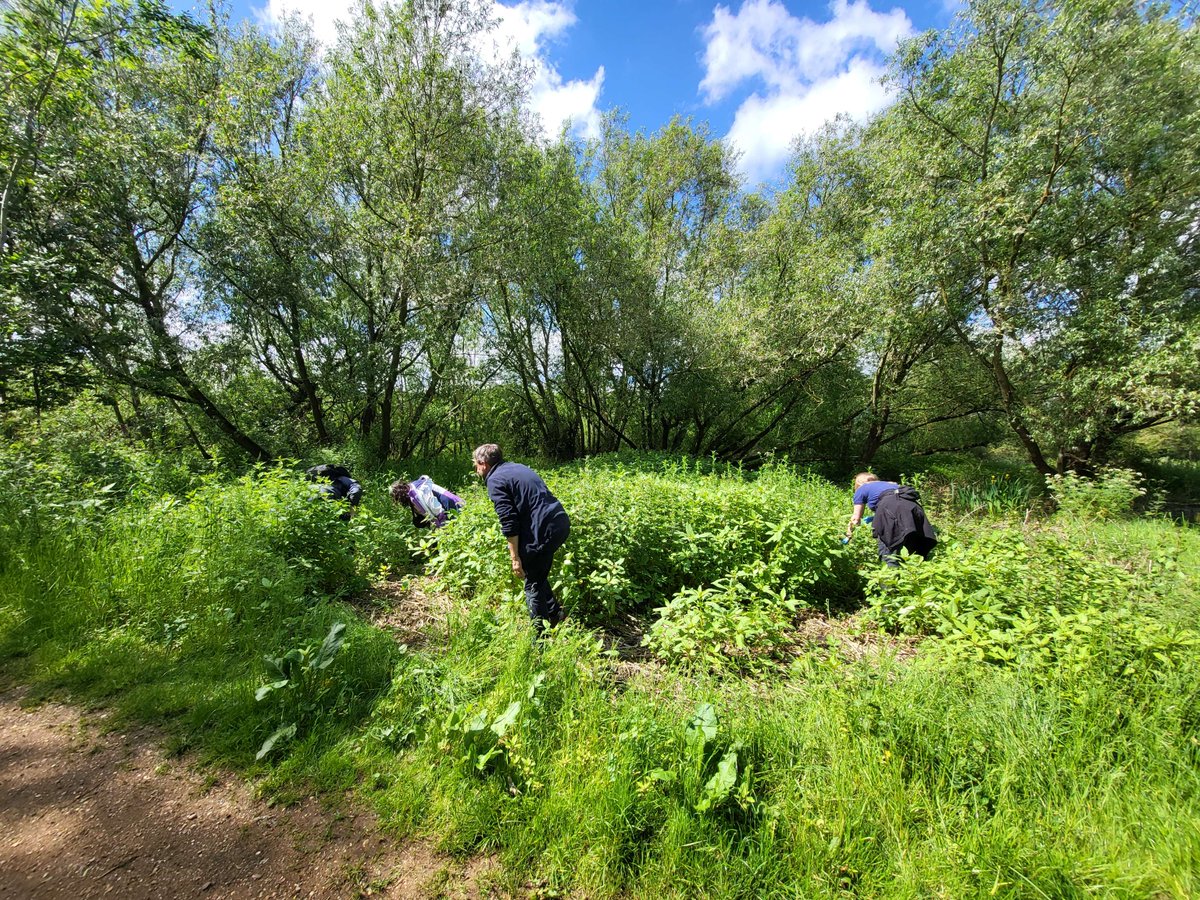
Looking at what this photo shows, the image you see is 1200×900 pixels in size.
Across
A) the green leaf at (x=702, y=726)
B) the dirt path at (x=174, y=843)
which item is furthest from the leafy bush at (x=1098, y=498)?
the dirt path at (x=174, y=843)

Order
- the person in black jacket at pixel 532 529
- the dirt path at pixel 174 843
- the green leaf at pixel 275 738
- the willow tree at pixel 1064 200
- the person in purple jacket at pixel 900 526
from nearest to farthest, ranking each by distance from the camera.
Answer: the dirt path at pixel 174 843 < the green leaf at pixel 275 738 < the person in black jacket at pixel 532 529 < the person in purple jacket at pixel 900 526 < the willow tree at pixel 1064 200

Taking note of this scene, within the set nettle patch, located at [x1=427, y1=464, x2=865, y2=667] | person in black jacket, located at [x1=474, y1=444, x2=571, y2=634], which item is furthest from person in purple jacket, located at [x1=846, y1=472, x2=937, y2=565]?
person in black jacket, located at [x1=474, y1=444, x2=571, y2=634]

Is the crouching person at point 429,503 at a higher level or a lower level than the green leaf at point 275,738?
higher

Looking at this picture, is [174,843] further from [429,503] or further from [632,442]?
[632,442]

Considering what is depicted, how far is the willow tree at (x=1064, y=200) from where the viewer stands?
7.42 metres

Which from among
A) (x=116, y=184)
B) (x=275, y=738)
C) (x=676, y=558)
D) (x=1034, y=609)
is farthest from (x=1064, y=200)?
(x=116, y=184)

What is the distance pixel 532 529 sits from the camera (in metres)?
3.69

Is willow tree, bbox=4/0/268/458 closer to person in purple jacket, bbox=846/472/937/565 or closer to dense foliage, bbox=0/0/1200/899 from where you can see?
dense foliage, bbox=0/0/1200/899

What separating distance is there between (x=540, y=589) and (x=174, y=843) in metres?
2.38

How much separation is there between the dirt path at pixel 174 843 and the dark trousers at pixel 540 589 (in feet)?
6.14

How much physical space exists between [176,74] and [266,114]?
1587 millimetres

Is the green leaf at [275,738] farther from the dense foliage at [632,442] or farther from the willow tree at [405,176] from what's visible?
the willow tree at [405,176]

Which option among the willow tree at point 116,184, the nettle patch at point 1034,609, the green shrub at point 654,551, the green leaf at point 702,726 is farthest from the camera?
the willow tree at point 116,184

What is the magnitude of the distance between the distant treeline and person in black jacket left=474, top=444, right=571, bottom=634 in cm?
725
